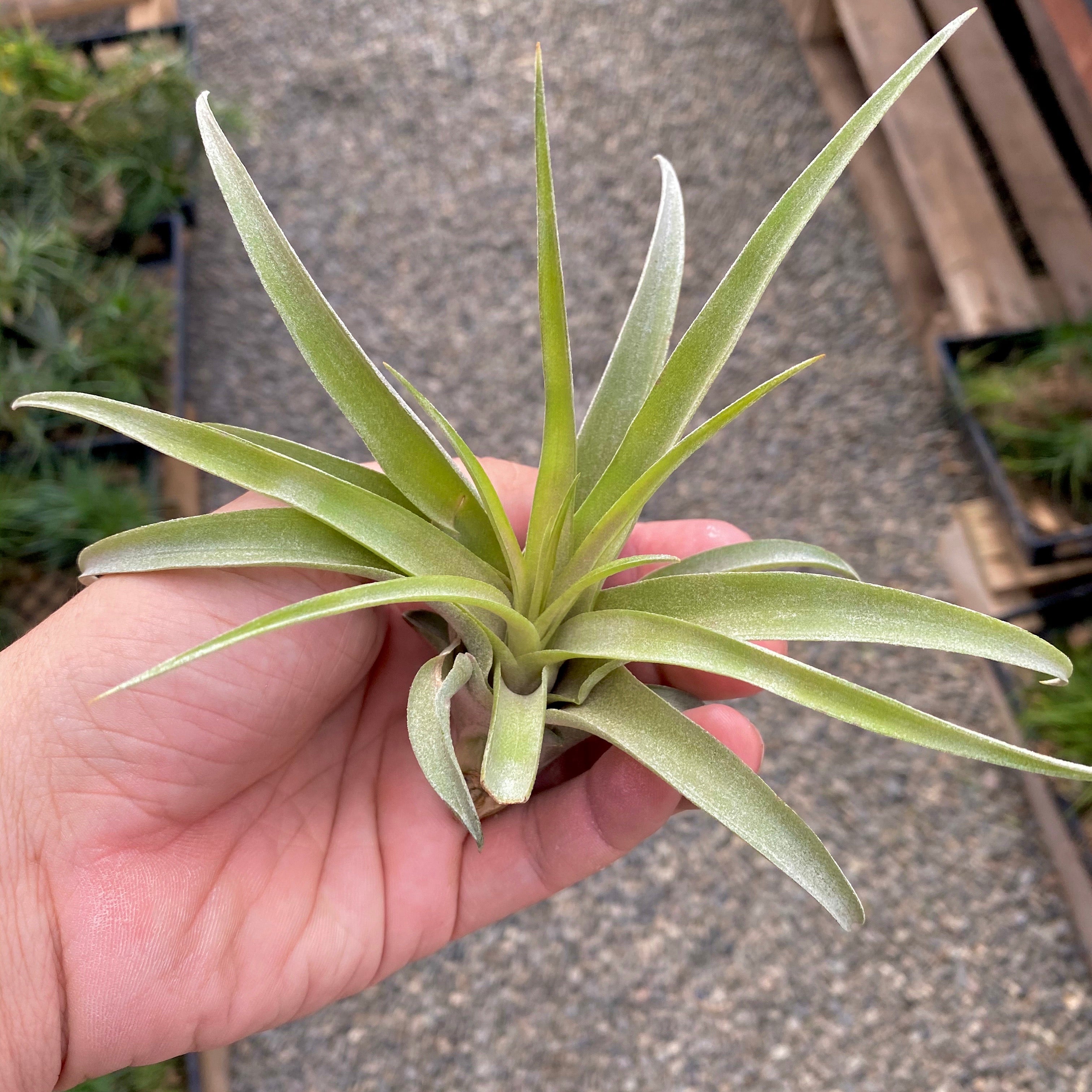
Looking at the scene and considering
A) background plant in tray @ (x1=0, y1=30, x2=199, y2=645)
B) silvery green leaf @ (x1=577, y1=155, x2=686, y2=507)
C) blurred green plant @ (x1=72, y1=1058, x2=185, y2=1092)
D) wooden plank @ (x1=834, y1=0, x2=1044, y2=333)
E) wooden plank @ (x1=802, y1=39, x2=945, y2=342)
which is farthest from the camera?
wooden plank @ (x1=802, y1=39, x2=945, y2=342)

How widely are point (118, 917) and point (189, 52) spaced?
227cm

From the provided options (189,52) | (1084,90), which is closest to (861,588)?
(1084,90)

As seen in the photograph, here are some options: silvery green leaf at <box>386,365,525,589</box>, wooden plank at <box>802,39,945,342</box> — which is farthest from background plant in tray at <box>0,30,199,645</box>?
wooden plank at <box>802,39,945,342</box>

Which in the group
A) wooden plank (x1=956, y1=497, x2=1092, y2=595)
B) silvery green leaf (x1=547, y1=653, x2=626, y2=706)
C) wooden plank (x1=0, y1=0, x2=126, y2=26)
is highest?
wooden plank (x1=0, y1=0, x2=126, y2=26)

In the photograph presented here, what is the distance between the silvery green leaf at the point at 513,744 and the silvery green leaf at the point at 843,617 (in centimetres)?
13

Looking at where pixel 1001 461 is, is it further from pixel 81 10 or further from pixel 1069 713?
pixel 81 10

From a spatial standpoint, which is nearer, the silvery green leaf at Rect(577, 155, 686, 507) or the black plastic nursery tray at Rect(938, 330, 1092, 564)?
the silvery green leaf at Rect(577, 155, 686, 507)

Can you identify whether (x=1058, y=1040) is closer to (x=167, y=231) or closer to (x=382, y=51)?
(x=167, y=231)

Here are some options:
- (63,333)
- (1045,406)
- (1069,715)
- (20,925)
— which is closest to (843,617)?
(20,925)

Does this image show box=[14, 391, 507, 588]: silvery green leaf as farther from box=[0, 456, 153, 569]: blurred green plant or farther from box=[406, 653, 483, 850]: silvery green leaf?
box=[0, 456, 153, 569]: blurred green plant

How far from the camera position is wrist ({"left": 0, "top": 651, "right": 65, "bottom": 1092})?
0.96 m

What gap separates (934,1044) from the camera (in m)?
1.72

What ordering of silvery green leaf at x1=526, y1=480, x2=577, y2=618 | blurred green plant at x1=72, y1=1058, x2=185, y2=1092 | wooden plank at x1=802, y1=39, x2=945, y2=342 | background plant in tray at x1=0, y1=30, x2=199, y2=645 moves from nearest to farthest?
silvery green leaf at x1=526, y1=480, x2=577, y2=618 < blurred green plant at x1=72, y1=1058, x2=185, y2=1092 < background plant in tray at x1=0, y1=30, x2=199, y2=645 < wooden plank at x1=802, y1=39, x2=945, y2=342

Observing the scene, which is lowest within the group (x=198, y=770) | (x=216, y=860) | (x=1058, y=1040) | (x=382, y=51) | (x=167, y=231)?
(x=1058, y=1040)
